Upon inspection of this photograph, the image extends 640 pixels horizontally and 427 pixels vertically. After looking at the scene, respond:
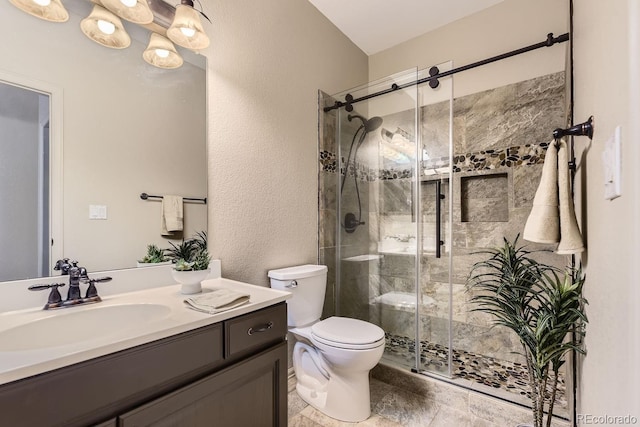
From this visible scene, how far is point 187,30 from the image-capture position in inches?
54.3

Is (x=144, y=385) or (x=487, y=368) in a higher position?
(x=144, y=385)

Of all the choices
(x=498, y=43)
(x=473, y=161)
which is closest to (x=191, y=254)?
(x=473, y=161)

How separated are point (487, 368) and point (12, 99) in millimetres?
2916

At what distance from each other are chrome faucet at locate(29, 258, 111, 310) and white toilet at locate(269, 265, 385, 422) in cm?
92

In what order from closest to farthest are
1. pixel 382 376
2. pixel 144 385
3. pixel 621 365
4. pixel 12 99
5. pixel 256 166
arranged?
pixel 621 365, pixel 144 385, pixel 12 99, pixel 256 166, pixel 382 376

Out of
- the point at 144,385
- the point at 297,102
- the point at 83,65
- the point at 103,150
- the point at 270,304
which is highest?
the point at 297,102

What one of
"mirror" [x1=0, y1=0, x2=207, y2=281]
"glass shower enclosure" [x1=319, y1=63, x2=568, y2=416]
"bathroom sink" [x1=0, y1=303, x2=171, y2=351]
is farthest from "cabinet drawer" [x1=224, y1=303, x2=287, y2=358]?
"glass shower enclosure" [x1=319, y1=63, x2=568, y2=416]

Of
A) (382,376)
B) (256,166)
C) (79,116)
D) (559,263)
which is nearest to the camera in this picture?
(79,116)

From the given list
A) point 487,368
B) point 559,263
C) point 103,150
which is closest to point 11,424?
point 103,150

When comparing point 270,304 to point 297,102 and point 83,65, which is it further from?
point 297,102

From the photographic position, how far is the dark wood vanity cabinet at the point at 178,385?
66 centimetres

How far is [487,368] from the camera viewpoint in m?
2.07

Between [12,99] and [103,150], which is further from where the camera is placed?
[103,150]

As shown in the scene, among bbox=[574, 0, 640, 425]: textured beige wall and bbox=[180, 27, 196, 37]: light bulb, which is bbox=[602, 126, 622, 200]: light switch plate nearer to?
bbox=[574, 0, 640, 425]: textured beige wall
